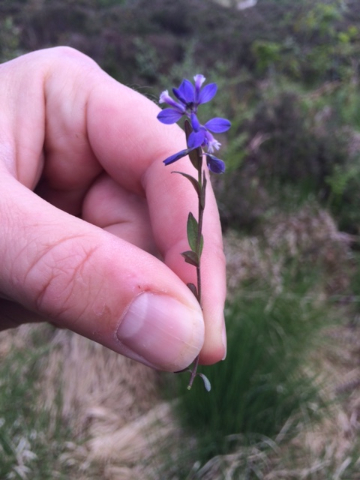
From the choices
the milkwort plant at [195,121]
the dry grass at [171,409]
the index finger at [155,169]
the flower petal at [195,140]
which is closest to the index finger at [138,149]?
the index finger at [155,169]

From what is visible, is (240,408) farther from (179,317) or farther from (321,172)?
(321,172)

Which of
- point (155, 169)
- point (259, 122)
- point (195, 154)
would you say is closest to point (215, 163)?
point (195, 154)

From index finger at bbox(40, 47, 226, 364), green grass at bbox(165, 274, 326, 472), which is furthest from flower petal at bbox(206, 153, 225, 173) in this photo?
green grass at bbox(165, 274, 326, 472)

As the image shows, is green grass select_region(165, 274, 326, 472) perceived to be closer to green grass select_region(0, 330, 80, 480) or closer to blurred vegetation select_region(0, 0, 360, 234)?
green grass select_region(0, 330, 80, 480)

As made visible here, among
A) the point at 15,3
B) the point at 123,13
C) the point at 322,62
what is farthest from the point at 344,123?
the point at 15,3

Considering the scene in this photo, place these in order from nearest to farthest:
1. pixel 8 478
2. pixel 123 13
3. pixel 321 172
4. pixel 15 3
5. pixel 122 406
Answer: pixel 8 478
pixel 122 406
pixel 321 172
pixel 15 3
pixel 123 13

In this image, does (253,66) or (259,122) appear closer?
(259,122)

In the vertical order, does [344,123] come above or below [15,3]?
below

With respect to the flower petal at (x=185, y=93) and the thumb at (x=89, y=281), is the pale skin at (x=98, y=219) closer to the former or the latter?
the thumb at (x=89, y=281)

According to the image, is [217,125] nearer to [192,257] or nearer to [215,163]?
[215,163]
